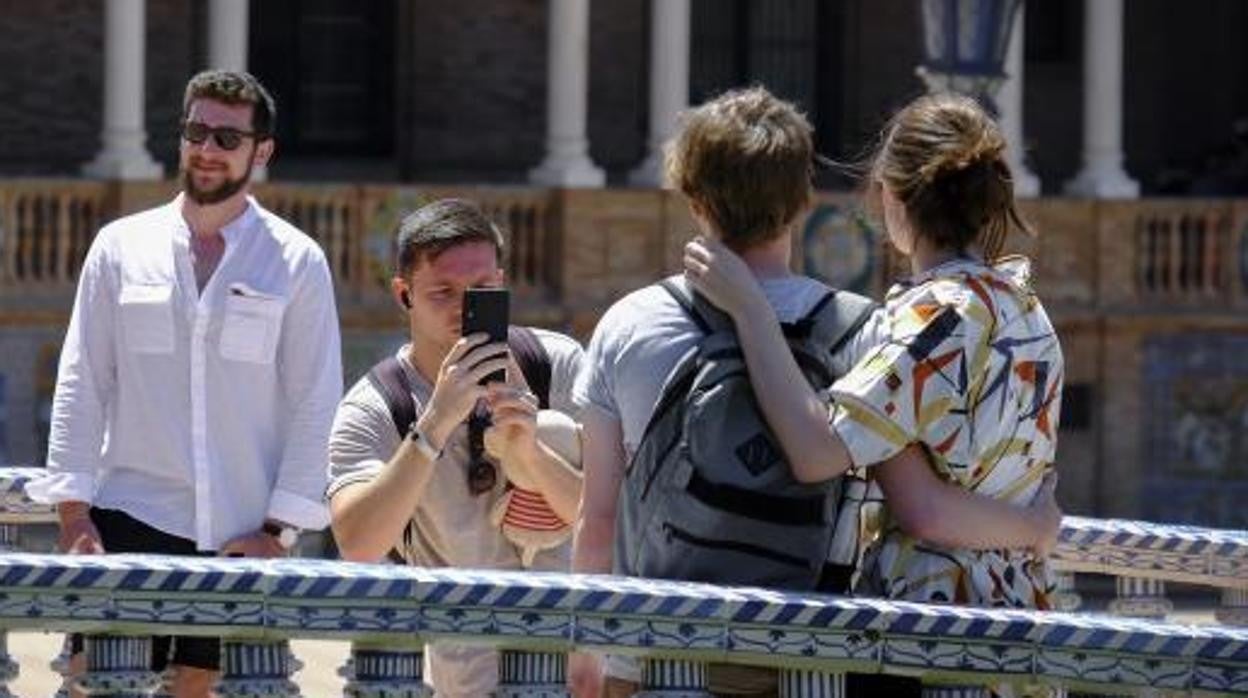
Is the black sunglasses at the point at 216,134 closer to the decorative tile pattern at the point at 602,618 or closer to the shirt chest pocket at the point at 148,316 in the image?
the shirt chest pocket at the point at 148,316

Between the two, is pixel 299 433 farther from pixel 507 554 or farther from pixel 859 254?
pixel 859 254

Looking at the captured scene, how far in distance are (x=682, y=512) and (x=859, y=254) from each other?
767 inches

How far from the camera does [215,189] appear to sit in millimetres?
7934

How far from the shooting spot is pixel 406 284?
7.40m

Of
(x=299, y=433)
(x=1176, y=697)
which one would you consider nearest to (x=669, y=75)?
(x=299, y=433)

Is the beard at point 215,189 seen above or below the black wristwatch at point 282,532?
above

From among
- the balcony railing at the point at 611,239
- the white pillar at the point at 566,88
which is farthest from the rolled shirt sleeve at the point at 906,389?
the white pillar at the point at 566,88

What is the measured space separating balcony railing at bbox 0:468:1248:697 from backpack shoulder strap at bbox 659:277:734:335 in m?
0.51

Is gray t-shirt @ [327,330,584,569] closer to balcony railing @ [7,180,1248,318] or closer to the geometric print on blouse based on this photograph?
the geometric print on blouse

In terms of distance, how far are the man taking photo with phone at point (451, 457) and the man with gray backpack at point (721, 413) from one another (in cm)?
57

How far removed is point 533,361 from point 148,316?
796mm

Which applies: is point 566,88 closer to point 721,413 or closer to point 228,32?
point 228,32

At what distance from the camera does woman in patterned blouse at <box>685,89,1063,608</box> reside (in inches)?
250

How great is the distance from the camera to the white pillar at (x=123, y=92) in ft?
81.7
